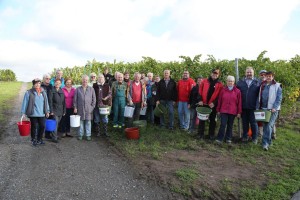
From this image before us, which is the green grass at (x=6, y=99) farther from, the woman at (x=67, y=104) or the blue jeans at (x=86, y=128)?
the blue jeans at (x=86, y=128)

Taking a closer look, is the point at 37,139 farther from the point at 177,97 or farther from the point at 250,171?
the point at 250,171

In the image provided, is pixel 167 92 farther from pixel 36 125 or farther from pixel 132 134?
pixel 36 125

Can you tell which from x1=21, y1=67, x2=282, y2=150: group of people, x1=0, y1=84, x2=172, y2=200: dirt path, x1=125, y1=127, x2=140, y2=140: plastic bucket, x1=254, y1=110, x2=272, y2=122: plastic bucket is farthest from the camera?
x1=125, y1=127, x2=140, y2=140: plastic bucket

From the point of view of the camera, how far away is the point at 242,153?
7.65 meters

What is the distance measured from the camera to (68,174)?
598 centimetres

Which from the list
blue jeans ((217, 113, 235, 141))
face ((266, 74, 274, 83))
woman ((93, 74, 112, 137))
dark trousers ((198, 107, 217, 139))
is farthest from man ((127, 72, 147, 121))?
face ((266, 74, 274, 83))

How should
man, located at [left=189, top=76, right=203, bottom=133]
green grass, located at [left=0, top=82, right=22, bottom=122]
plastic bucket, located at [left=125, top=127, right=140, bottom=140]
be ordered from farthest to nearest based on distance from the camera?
1. green grass, located at [left=0, top=82, right=22, bottom=122]
2. man, located at [left=189, top=76, right=203, bottom=133]
3. plastic bucket, located at [left=125, top=127, right=140, bottom=140]

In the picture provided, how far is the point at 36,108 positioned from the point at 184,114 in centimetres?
480

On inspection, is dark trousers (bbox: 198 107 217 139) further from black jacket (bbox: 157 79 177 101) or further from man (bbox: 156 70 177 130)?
black jacket (bbox: 157 79 177 101)

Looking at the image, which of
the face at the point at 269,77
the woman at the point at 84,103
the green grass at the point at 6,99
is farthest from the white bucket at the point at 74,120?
the face at the point at 269,77

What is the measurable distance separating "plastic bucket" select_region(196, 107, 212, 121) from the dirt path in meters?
2.80

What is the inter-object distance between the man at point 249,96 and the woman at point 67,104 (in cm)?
502

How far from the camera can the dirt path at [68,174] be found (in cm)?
517

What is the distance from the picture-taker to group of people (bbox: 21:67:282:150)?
7934 mm
